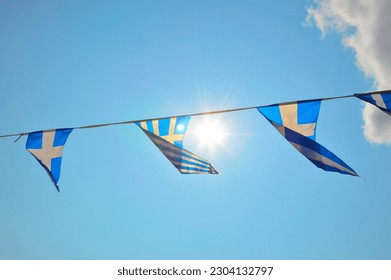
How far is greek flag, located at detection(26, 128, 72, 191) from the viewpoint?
5.24m

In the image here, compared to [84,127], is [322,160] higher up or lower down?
lower down

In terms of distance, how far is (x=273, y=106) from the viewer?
4230mm

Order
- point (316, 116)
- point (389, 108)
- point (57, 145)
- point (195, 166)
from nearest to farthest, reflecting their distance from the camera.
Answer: point (389, 108) < point (316, 116) < point (195, 166) < point (57, 145)

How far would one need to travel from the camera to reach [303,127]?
4094 millimetres

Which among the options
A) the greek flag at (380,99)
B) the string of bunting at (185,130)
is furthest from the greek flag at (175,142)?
Result: the greek flag at (380,99)

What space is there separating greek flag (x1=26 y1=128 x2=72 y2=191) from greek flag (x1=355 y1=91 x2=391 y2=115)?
16.0 ft

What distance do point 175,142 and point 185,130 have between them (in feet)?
0.85

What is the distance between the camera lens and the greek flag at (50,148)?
5.24 m

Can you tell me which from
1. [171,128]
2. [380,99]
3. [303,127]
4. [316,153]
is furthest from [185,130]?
[380,99]

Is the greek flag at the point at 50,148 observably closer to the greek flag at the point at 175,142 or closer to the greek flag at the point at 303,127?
the greek flag at the point at 175,142

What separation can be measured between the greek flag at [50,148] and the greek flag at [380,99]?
489 cm

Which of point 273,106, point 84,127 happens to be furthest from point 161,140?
point 273,106
